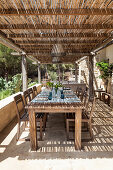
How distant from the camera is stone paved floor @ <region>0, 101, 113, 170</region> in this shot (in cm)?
179

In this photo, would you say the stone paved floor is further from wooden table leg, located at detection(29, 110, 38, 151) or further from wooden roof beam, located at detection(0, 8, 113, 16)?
wooden roof beam, located at detection(0, 8, 113, 16)

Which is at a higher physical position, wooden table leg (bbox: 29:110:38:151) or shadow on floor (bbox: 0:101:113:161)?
wooden table leg (bbox: 29:110:38:151)

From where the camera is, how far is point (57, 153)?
6.71 feet

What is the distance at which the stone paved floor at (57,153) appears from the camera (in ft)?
5.86

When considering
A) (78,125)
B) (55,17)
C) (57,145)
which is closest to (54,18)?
(55,17)

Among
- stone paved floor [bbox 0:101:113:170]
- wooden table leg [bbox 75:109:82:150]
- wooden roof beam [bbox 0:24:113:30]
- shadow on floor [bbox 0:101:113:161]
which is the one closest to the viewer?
stone paved floor [bbox 0:101:113:170]

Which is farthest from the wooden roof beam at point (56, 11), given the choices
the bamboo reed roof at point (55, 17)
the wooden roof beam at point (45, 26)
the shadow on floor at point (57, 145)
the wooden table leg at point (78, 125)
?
the shadow on floor at point (57, 145)

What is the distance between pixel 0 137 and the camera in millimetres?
2520

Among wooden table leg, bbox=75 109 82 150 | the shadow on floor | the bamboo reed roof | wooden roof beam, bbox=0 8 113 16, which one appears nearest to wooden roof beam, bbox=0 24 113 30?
the bamboo reed roof

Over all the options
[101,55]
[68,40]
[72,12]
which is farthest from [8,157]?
[101,55]

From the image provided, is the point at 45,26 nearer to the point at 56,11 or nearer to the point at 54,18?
the point at 54,18

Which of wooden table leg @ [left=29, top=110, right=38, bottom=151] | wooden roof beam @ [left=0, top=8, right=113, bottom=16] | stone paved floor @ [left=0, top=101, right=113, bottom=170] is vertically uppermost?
wooden roof beam @ [left=0, top=8, right=113, bottom=16]

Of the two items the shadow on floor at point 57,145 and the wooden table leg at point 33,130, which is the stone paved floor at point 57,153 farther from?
the wooden table leg at point 33,130
